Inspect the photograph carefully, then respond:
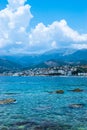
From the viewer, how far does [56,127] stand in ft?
125

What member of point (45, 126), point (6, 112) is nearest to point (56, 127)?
point (45, 126)

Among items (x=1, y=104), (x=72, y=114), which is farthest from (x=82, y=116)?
(x=1, y=104)

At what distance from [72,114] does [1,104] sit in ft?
60.5

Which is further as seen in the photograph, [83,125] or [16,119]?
[16,119]

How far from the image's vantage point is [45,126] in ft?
126

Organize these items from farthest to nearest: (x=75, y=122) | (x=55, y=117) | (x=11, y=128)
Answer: (x=55, y=117) → (x=75, y=122) → (x=11, y=128)

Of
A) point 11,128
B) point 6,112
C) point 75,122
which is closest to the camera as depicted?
point 11,128

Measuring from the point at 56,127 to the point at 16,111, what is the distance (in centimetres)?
1571

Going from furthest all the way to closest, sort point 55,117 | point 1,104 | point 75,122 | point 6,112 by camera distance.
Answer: point 1,104 < point 6,112 < point 55,117 < point 75,122

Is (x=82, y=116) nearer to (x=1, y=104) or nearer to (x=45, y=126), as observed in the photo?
(x=45, y=126)

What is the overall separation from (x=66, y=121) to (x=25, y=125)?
6428mm

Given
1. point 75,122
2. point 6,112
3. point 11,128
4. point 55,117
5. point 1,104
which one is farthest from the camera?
point 1,104

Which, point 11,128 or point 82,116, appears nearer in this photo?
point 11,128

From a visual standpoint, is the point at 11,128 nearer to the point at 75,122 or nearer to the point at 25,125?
the point at 25,125
